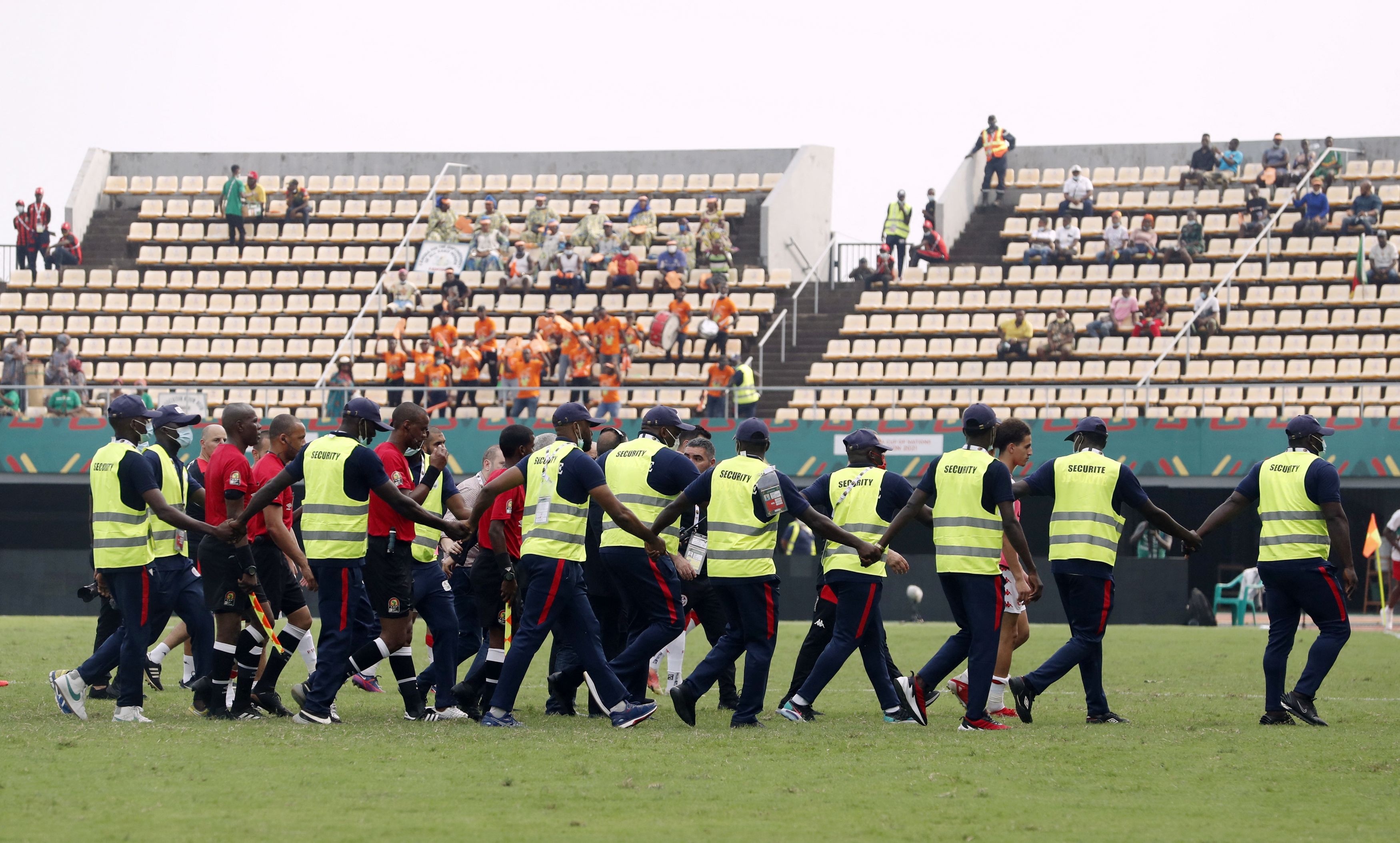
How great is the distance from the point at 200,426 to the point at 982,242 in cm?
1596

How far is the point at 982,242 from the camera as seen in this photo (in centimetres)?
3409

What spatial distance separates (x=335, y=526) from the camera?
1031cm

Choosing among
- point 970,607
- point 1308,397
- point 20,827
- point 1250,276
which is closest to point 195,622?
point 20,827

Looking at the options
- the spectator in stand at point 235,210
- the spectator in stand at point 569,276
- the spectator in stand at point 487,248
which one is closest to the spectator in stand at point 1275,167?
the spectator in stand at point 569,276

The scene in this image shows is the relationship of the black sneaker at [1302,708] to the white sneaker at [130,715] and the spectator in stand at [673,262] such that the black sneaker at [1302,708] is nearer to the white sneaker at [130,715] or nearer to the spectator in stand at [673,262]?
the white sneaker at [130,715]

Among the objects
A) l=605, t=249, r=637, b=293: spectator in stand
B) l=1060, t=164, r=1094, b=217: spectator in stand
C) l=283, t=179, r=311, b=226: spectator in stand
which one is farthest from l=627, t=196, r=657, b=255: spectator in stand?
l=1060, t=164, r=1094, b=217: spectator in stand

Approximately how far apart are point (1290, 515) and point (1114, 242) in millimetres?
20893

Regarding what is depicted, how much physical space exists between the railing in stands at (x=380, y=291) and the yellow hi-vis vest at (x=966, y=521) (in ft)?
62.4

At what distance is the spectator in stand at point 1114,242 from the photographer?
102ft

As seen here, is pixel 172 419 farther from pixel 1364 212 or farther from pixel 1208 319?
pixel 1364 212

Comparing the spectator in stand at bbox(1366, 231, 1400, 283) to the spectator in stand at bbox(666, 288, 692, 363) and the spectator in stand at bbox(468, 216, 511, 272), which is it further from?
the spectator in stand at bbox(468, 216, 511, 272)

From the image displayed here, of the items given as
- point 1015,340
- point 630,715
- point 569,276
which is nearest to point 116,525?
point 630,715

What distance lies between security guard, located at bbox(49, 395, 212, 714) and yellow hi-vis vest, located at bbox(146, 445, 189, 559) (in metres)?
0.05

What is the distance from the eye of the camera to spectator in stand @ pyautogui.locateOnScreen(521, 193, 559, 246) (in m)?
33.8
